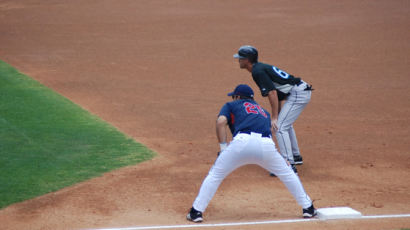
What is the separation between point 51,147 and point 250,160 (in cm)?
439

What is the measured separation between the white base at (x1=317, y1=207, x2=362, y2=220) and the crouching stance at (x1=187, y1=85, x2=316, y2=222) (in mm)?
102

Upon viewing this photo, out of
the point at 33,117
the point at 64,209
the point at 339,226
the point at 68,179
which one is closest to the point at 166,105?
the point at 33,117

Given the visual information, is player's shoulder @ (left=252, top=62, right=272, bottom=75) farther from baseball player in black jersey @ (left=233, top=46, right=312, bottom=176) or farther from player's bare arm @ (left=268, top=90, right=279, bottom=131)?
player's bare arm @ (left=268, top=90, right=279, bottom=131)

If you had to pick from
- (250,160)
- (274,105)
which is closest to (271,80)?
(274,105)

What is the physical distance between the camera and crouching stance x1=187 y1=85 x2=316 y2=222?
6168 millimetres

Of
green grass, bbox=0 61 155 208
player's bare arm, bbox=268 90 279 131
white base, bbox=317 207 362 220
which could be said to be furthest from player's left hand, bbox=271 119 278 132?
green grass, bbox=0 61 155 208

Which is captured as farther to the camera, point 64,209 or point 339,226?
point 64,209

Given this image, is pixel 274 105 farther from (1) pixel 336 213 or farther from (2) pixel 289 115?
(1) pixel 336 213

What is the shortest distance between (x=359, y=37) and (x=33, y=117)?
12276 mm

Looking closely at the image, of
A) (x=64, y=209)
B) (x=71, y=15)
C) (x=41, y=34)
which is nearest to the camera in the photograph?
(x=64, y=209)

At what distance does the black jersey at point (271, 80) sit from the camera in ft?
24.4

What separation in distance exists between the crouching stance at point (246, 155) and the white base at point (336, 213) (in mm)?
102

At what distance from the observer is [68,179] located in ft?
26.2

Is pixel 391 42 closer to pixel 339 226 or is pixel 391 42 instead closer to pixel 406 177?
pixel 406 177
